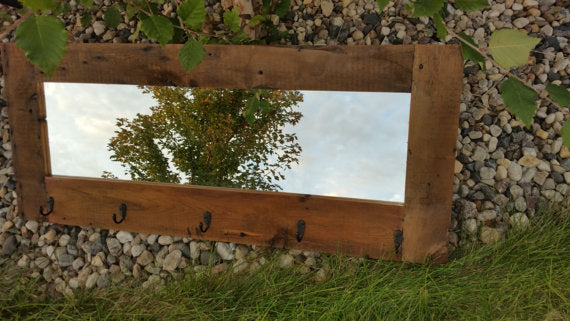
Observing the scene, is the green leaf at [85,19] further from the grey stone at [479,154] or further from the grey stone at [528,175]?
the grey stone at [528,175]

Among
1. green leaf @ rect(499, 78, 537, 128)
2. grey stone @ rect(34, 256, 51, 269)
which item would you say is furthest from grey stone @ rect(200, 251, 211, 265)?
green leaf @ rect(499, 78, 537, 128)

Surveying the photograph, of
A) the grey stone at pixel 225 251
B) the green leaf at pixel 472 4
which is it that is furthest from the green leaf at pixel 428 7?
the grey stone at pixel 225 251

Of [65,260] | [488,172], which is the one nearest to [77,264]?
[65,260]

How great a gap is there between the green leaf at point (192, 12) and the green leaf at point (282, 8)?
453 millimetres

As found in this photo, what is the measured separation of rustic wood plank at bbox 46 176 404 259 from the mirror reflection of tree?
2.6 inches

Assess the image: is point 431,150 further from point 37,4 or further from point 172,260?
point 37,4

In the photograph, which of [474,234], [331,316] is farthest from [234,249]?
[474,234]

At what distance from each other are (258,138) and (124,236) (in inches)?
30.3

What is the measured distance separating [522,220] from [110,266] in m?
1.75

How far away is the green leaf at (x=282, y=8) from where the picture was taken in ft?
5.43

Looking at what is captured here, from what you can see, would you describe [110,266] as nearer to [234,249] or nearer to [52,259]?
[52,259]

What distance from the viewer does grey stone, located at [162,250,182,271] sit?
180 cm

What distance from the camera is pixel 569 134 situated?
3.31 feet

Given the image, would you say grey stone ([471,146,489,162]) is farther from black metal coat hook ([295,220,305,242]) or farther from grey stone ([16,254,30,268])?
grey stone ([16,254,30,268])
